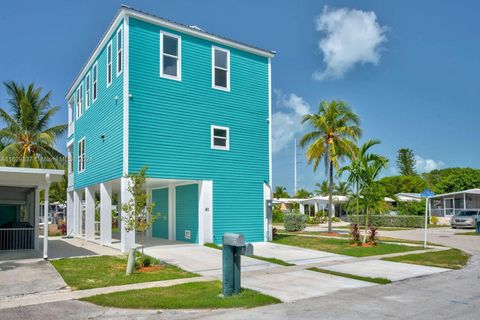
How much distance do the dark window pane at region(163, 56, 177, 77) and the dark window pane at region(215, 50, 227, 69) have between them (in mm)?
2069

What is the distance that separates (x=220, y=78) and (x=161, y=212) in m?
7.59

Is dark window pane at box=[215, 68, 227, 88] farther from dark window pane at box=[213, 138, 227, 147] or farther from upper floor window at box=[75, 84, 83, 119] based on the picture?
upper floor window at box=[75, 84, 83, 119]

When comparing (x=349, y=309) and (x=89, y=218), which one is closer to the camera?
(x=349, y=309)

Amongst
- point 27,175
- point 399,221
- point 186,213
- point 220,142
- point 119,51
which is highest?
point 119,51

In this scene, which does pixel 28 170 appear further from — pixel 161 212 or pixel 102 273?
pixel 161 212

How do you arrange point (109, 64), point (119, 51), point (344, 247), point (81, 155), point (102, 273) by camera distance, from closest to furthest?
1. point (102, 273)
2. point (119, 51)
3. point (344, 247)
4. point (109, 64)
5. point (81, 155)

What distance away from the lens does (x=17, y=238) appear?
17078mm

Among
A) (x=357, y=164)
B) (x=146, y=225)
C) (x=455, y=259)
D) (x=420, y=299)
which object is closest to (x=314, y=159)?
(x=357, y=164)

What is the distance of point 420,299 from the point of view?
8930 millimetres

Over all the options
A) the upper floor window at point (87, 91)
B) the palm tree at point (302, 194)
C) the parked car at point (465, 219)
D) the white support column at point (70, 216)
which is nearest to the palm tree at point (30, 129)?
the white support column at point (70, 216)

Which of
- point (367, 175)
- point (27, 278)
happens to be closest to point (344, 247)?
point (367, 175)

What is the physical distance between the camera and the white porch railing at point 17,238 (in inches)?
661

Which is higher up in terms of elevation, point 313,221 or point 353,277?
A: point 353,277

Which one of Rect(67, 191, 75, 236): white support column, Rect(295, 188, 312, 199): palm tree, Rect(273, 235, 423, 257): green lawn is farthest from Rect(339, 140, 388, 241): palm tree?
Rect(295, 188, 312, 199): palm tree
